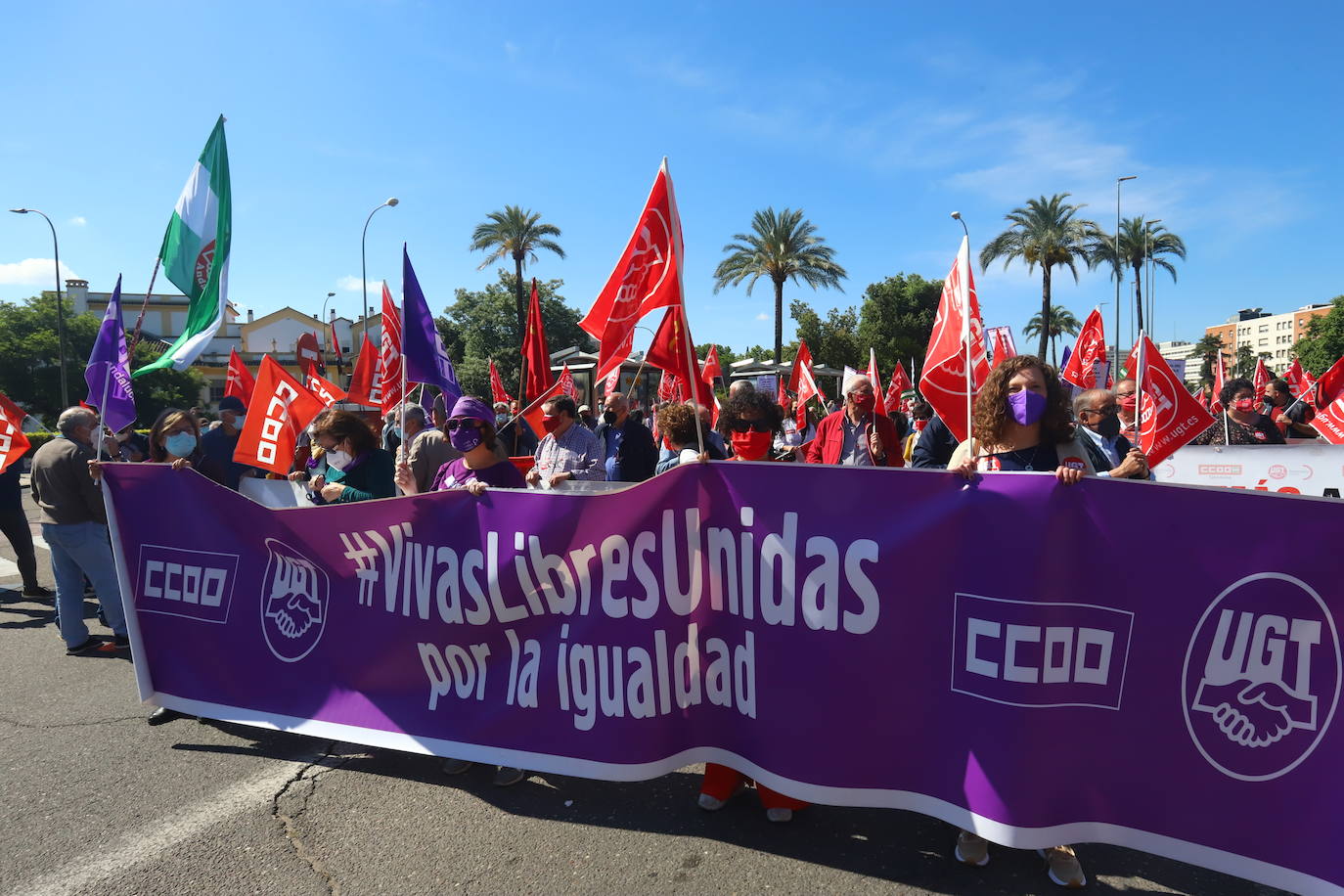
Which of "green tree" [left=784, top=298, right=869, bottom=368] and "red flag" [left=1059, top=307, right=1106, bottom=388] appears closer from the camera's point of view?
"red flag" [left=1059, top=307, right=1106, bottom=388]

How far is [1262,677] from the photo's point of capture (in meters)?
2.50

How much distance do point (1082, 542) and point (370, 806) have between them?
10.4 feet

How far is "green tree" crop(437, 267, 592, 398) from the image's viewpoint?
5403 centimetres

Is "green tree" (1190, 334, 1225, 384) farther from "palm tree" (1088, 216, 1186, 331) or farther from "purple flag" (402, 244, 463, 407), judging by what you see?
"purple flag" (402, 244, 463, 407)

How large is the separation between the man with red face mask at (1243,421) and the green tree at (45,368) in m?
53.1

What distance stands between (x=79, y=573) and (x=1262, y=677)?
24.1 feet

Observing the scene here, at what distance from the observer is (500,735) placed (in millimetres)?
3605

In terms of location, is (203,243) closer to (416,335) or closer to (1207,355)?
(416,335)

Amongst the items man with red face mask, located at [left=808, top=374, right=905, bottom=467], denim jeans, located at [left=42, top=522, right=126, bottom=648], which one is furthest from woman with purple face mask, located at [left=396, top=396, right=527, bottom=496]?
denim jeans, located at [left=42, top=522, right=126, bottom=648]

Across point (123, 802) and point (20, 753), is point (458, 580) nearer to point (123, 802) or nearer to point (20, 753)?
point (123, 802)

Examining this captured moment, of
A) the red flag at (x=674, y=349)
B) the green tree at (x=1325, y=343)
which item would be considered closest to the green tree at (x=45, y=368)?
the red flag at (x=674, y=349)

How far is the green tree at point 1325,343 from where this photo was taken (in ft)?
211

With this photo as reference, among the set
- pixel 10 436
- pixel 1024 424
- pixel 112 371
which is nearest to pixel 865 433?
pixel 1024 424

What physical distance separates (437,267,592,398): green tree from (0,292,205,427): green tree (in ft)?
60.2
